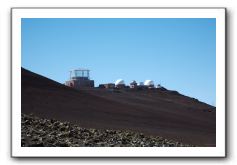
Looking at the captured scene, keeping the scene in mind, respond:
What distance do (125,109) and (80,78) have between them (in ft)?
4.76

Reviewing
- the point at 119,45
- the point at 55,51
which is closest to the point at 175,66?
the point at 119,45

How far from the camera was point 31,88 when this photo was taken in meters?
8.85

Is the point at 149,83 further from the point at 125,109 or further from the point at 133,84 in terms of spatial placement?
the point at 125,109

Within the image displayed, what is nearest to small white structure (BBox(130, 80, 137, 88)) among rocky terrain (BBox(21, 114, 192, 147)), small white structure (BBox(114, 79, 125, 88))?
small white structure (BBox(114, 79, 125, 88))

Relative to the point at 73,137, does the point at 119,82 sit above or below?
above

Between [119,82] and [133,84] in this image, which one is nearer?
[119,82]

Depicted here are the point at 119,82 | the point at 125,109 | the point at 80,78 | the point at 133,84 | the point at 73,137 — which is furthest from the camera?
the point at 125,109

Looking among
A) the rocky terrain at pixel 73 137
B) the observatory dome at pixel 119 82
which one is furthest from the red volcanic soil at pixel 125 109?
the observatory dome at pixel 119 82

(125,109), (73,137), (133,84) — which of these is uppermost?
(133,84)

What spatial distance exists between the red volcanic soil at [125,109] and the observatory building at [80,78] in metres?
0.16

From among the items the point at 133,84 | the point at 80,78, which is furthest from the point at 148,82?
the point at 80,78

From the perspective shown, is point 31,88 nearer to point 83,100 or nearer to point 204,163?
point 83,100

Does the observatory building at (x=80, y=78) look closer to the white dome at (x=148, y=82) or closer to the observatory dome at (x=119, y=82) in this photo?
the observatory dome at (x=119, y=82)

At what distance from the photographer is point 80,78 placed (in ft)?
26.6
